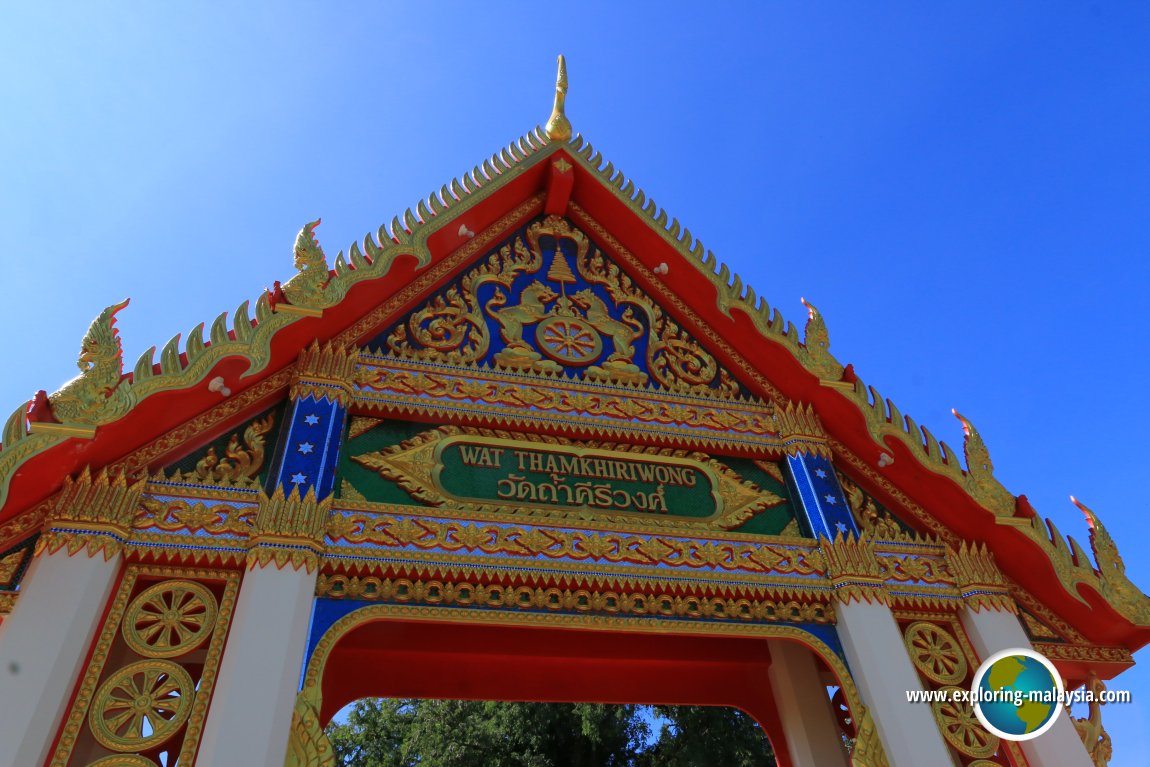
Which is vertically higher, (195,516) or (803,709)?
(195,516)

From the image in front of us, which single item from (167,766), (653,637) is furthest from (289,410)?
(653,637)

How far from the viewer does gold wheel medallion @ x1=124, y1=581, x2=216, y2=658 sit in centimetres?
380

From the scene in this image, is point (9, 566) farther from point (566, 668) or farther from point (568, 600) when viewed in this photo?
point (566, 668)

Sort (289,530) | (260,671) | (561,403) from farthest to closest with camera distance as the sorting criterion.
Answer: (561,403) → (289,530) → (260,671)

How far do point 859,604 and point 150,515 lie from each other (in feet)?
14.0

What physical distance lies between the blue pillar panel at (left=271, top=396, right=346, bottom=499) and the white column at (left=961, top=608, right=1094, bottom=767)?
14.1 feet

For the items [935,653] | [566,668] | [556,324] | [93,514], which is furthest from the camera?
[556,324]

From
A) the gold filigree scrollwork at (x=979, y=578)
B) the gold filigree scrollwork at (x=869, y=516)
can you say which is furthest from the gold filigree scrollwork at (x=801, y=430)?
the gold filigree scrollwork at (x=979, y=578)

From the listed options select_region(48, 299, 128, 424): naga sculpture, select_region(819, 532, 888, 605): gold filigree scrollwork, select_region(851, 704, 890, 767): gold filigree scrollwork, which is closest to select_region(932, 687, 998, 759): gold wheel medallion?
select_region(851, 704, 890, 767): gold filigree scrollwork

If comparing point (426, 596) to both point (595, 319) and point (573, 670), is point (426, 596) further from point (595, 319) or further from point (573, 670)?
point (595, 319)

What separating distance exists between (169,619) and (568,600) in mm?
2123

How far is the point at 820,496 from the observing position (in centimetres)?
553

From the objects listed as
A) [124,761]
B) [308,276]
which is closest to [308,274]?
[308,276]

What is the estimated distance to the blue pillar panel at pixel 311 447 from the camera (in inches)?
178
